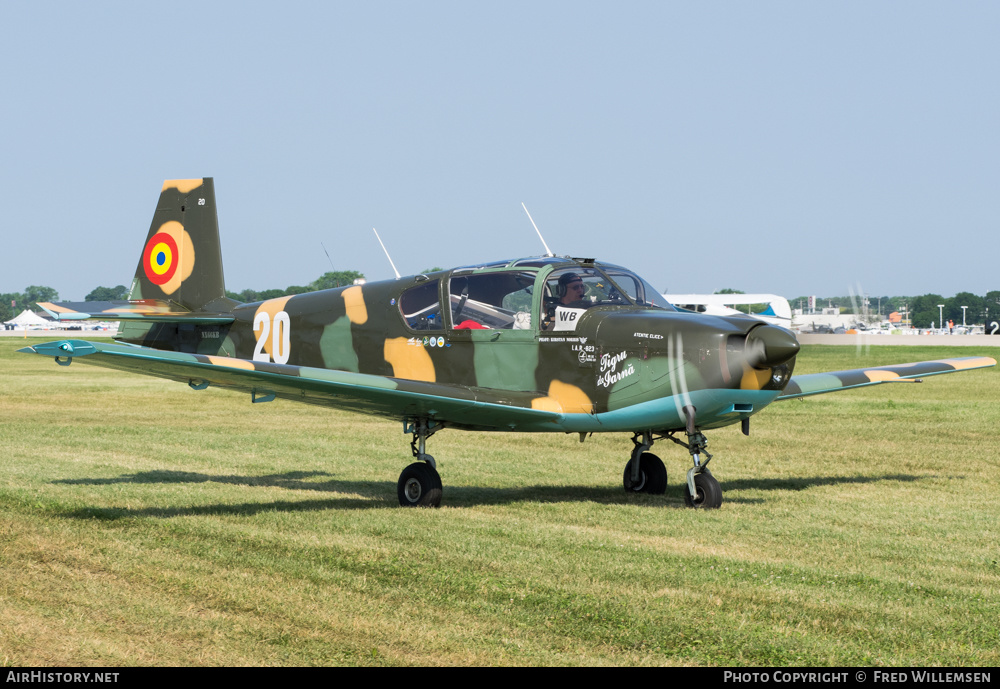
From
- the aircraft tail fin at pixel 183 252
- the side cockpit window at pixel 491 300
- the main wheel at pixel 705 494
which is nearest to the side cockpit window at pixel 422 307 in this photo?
the side cockpit window at pixel 491 300

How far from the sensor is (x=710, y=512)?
32.0ft

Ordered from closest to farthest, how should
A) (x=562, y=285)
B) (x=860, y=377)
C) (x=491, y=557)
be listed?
(x=491, y=557) → (x=562, y=285) → (x=860, y=377)

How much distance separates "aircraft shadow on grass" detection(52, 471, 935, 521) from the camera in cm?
962

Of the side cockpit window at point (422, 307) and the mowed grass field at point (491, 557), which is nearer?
the mowed grass field at point (491, 557)

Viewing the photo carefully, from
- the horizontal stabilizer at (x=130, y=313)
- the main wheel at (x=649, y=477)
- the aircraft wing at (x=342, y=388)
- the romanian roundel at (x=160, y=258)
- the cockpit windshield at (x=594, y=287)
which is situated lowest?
the main wheel at (x=649, y=477)

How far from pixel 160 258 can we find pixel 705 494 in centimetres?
824

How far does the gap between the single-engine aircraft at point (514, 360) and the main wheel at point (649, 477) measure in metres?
0.01

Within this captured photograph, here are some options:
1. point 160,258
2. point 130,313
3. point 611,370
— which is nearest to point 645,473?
point 611,370

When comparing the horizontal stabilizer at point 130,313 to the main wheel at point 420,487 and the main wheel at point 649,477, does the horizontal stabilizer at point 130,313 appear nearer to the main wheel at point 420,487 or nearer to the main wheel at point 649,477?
the main wheel at point 420,487

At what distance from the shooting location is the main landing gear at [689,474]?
32.4 ft

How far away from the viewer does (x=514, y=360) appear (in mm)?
10422

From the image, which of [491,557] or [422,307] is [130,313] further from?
[491,557]

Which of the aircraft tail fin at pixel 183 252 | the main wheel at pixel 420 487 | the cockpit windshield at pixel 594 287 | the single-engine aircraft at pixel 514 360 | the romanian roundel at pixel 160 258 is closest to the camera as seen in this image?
the single-engine aircraft at pixel 514 360

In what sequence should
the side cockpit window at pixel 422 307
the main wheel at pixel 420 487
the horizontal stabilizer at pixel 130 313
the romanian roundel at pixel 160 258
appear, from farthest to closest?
1. the romanian roundel at pixel 160 258
2. the horizontal stabilizer at pixel 130 313
3. the side cockpit window at pixel 422 307
4. the main wheel at pixel 420 487
